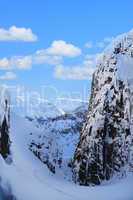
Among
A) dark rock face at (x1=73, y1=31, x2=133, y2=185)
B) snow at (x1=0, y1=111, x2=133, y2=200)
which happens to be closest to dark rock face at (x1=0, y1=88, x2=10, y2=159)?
snow at (x1=0, y1=111, x2=133, y2=200)

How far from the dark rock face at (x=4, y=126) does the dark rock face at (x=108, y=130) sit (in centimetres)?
1151

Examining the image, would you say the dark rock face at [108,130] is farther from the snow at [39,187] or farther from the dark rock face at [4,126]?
the dark rock face at [4,126]

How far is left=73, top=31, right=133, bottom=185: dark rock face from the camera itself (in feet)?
179

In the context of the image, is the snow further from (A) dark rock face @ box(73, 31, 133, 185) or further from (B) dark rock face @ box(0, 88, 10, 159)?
(A) dark rock face @ box(73, 31, 133, 185)

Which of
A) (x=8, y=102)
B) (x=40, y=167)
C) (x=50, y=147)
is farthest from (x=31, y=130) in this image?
(x=8, y=102)

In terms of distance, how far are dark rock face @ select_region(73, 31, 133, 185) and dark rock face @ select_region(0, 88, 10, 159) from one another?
11.5 metres

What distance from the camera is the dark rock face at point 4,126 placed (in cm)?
4319

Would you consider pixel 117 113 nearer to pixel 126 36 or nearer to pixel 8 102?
pixel 126 36

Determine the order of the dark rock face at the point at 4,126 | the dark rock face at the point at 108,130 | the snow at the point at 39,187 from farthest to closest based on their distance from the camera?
the dark rock face at the point at 108,130 < the dark rock face at the point at 4,126 < the snow at the point at 39,187

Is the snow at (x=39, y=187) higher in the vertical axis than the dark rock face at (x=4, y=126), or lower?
lower

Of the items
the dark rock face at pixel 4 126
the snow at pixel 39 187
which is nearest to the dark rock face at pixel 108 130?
the snow at pixel 39 187

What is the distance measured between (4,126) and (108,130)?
13.4 metres

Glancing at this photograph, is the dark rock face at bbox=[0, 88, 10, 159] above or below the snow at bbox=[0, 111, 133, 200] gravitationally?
above

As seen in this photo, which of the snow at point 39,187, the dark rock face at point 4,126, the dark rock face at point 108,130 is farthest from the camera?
the dark rock face at point 108,130
